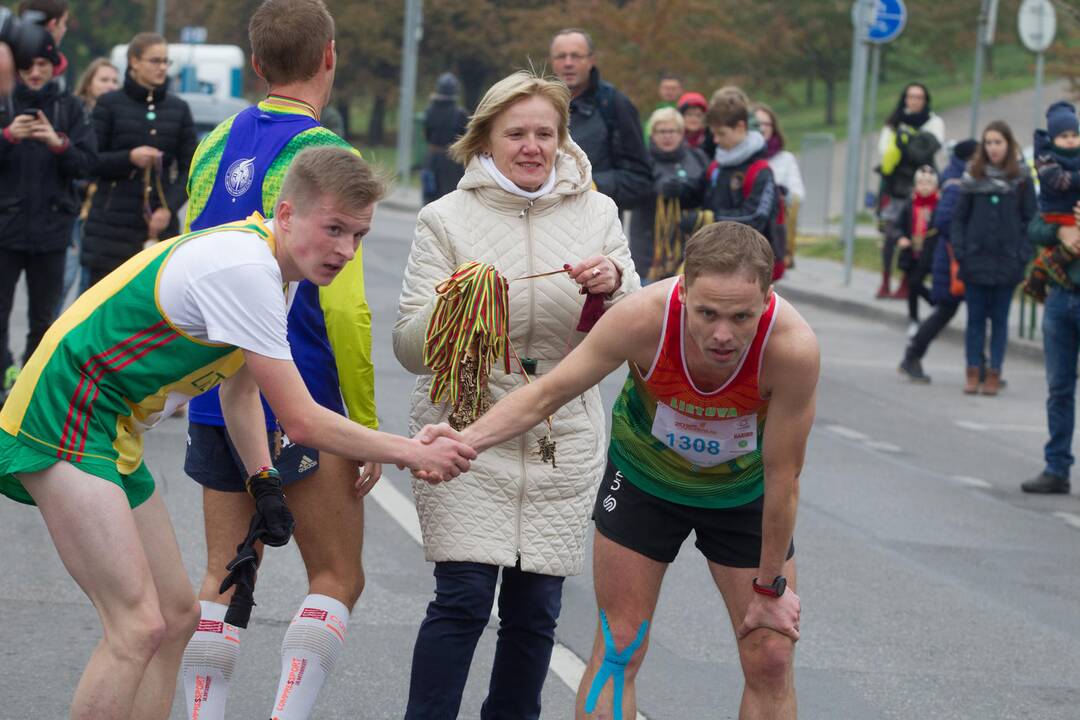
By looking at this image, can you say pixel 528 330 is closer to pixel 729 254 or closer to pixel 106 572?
pixel 729 254

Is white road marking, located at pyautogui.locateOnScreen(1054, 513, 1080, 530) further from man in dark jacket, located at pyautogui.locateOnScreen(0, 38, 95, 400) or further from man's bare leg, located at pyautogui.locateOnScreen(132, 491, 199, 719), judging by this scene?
man's bare leg, located at pyautogui.locateOnScreen(132, 491, 199, 719)

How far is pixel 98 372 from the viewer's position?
3.98 m

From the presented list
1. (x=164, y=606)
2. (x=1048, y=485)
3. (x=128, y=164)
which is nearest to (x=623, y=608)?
(x=164, y=606)

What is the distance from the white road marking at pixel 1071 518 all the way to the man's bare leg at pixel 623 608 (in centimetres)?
505

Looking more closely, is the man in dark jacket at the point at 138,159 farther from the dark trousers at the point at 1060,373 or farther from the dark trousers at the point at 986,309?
the dark trousers at the point at 986,309

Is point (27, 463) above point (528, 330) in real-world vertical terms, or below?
below

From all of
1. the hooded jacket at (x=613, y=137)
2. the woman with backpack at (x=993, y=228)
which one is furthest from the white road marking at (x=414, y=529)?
the woman with backpack at (x=993, y=228)

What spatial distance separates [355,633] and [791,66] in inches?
1876

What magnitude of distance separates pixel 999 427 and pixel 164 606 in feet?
29.6

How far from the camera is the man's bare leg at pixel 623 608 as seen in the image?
4621 millimetres

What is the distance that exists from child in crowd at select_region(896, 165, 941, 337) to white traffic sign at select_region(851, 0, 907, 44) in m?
4.26

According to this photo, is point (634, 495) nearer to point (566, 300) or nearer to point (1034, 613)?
point (566, 300)

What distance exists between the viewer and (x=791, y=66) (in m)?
52.1

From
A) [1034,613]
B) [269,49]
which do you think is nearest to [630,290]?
[269,49]
